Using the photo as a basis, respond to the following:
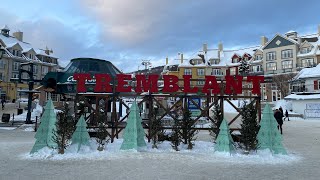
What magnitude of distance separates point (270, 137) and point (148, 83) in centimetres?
619

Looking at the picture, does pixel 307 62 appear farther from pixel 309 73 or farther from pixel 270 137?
pixel 270 137

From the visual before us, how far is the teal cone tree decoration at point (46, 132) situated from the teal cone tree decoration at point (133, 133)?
2.95 m

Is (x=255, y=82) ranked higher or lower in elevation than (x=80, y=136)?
higher

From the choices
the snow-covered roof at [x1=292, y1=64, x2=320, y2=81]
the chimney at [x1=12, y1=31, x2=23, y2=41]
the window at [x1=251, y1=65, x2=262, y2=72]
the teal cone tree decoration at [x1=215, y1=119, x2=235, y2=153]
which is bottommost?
the teal cone tree decoration at [x1=215, y1=119, x2=235, y2=153]

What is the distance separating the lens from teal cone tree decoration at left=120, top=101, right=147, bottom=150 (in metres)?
12.7

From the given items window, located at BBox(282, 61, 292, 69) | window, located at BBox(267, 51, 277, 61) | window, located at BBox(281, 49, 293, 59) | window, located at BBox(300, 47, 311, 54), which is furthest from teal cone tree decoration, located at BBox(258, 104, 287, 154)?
window, located at BBox(267, 51, 277, 61)

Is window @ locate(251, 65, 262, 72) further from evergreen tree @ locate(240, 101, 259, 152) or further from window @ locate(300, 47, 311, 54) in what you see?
evergreen tree @ locate(240, 101, 259, 152)

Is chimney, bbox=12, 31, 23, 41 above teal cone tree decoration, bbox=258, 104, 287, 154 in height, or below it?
above

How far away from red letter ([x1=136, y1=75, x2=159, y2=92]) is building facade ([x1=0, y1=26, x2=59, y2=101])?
5045 centimetres

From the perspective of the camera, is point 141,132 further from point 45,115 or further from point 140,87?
point 45,115

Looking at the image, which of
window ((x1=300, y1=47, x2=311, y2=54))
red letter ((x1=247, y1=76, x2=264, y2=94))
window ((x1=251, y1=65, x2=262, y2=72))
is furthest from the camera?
window ((x1=251, y1=65, x2=262, y2=72))

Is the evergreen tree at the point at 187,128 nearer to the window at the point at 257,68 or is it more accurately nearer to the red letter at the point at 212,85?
the red letter at the point at 212,85

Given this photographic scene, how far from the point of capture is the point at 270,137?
479 inches

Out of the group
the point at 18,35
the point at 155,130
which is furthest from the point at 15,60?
the point at 155,130
